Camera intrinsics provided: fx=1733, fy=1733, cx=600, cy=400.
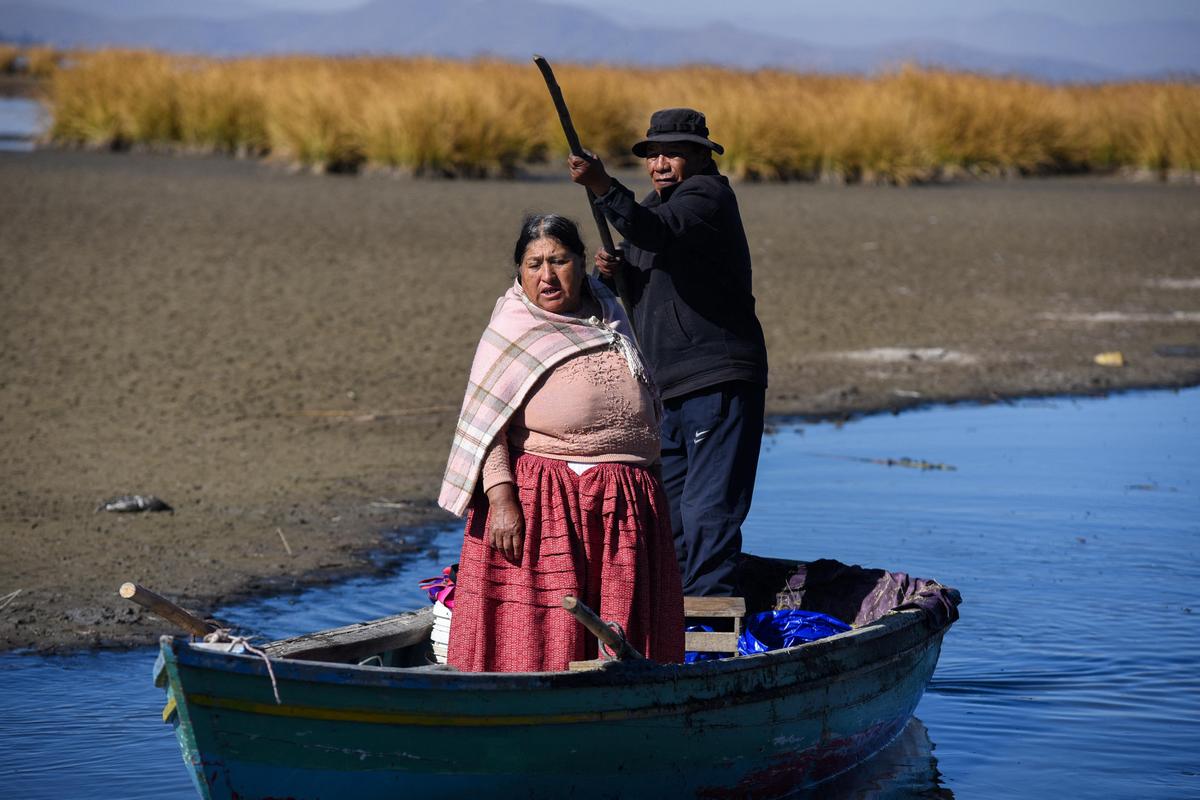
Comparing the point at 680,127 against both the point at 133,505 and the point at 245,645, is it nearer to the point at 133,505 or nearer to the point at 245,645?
the point at 245,645

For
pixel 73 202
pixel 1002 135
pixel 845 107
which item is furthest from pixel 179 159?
pixel 1002 135

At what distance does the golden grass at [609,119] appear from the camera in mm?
22922

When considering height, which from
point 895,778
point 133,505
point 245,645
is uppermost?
point 245,645

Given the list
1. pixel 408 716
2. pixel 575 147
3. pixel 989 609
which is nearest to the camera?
pixel 408 716

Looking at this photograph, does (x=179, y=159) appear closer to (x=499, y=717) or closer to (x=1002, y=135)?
(x=1002, y=135)

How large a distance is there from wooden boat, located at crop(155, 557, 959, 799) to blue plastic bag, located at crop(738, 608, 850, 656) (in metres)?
0.41

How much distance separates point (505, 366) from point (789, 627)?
2018mm

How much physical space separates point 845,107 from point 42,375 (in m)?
15.9

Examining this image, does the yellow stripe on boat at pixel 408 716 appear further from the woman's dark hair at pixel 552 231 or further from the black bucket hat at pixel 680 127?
the black bucket hat at pixel 680 127

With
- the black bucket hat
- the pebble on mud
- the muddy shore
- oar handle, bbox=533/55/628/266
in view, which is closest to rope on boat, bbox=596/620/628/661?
oar handle, bbox=533/55/628/266

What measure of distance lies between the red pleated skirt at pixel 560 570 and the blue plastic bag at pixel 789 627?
4.50ft

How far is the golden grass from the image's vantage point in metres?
22.9

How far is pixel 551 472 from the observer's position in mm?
4781

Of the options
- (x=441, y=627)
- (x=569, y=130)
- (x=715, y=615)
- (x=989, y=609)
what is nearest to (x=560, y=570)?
(x=441, y=627)
